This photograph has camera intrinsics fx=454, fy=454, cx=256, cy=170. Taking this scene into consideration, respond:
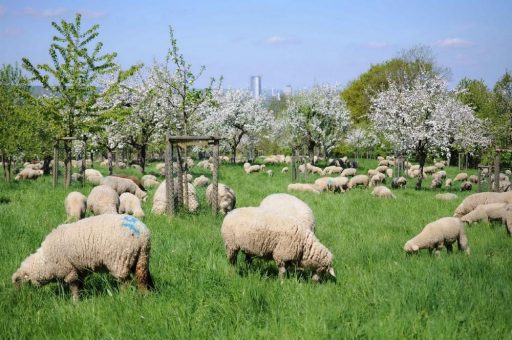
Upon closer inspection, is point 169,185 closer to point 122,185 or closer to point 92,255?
point 122,185

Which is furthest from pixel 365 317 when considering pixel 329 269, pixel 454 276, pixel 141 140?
pixel 141 140

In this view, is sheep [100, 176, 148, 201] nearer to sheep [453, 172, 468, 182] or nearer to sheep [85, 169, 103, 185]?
sheep [85, 169, 103, 185]

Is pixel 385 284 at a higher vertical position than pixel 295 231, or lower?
lower

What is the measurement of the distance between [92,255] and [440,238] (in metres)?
6.88

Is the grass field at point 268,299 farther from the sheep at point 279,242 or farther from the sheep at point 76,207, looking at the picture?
the sheep at point 76,207

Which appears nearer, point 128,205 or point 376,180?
point 128,205

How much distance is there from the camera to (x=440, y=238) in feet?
31.0

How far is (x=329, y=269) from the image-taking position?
23.5 feet

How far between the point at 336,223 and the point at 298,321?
25.5 feet

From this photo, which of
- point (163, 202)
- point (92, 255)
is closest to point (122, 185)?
point (163, 202)

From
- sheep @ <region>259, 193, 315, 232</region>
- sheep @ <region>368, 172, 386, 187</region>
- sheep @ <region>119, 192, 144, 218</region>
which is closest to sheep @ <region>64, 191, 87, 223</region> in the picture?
sheep @ <region>119, 192, 144, 218</region>

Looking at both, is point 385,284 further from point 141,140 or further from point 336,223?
point 141,140

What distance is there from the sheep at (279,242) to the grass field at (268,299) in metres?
0.29

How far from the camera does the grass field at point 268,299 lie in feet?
16.1
